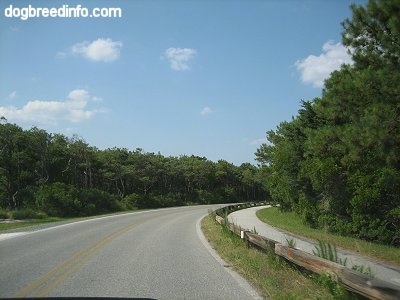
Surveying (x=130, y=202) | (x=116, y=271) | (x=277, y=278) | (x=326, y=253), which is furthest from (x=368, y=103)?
(x=130, y=202)

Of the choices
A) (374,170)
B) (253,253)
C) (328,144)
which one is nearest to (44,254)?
(253,253)

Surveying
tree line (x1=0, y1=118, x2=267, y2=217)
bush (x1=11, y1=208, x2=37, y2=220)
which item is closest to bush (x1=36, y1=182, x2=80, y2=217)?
tree line (x1=0, y1=118, x2=267, y2=217)

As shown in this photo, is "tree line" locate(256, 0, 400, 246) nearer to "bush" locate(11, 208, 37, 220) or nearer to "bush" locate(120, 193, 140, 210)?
"bush" locate(11, 208, 37, 220)

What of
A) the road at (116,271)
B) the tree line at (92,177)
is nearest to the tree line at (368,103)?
the road at (116,271)

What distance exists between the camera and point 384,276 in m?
11.3

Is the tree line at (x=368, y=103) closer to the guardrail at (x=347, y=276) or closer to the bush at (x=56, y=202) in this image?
the guardrail at (x=347, y=276)

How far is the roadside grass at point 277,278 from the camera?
8047mm

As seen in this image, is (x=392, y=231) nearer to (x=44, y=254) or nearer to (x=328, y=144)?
(x=328, y=144)

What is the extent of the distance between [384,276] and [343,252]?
4.34 meters

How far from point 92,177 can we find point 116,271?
73154mm

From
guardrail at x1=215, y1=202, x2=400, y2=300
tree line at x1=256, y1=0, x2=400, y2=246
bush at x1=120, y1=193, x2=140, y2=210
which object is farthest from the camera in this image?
bush at x1=120, y1=193, x2=140, y2=210

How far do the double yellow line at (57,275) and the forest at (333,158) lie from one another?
7806 millimetres

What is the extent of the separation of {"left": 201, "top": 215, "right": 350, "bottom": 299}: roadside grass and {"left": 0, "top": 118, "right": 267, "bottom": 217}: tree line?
34.4 m

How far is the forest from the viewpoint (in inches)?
521
